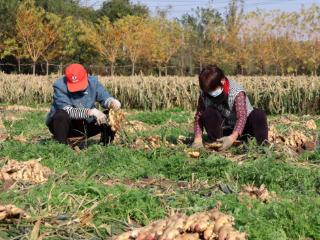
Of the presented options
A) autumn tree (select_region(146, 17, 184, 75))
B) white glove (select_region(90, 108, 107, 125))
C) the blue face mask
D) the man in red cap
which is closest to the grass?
white glove (select_region(90, 108, 107, 125))

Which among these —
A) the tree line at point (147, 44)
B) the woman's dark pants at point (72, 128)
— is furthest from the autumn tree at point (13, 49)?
the woman's dark pants at point (72, 128)

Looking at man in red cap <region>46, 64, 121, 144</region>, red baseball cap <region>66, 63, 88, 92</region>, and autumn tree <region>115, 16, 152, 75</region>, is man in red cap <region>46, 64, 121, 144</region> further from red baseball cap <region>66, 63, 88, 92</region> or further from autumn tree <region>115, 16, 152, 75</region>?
autumn tree <region>115, 16, 152, 75</region>

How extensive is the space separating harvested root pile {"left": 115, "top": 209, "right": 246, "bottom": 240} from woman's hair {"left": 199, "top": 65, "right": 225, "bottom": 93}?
147 inches

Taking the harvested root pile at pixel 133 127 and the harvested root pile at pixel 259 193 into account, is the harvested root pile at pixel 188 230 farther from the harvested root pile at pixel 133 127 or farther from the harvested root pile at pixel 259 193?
the harvested root pile at pixel 133 127

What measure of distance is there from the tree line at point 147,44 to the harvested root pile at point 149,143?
35382mm

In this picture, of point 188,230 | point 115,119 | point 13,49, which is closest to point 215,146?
point 115,119

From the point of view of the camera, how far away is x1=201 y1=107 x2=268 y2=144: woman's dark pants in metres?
7.59

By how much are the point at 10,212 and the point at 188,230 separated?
52.0 inches

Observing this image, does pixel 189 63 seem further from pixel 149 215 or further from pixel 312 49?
pixel 149 215

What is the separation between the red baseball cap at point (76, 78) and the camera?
7.93m

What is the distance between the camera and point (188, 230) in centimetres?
357

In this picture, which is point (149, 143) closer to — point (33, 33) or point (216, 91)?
point (216, 91)

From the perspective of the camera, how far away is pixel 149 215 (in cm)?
447

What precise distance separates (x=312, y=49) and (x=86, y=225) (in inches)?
1752
